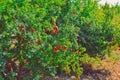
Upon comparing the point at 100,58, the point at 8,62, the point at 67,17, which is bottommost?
the point at 100,58

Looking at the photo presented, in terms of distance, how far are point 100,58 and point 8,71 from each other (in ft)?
5.52

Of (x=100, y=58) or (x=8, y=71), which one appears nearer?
(x=8, y=71)

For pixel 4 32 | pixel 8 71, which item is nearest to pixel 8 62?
pixel 8 71

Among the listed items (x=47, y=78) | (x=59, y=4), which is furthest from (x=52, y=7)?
(x=47, y=78)

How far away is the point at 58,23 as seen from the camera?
5.11 meters

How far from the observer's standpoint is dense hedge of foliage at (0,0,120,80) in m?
4.42

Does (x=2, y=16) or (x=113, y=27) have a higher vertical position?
(x=2, y=16)

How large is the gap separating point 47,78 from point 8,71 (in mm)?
626

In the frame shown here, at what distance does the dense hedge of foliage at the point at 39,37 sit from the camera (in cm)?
442

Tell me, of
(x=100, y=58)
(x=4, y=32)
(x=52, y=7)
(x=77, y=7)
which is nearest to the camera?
(x=4, y=32)

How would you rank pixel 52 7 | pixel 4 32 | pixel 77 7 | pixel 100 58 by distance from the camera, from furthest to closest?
pixel 100 58 < pixel 77 7 < pixel 52 7 < pixel 4 32

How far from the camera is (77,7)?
5.39 meters

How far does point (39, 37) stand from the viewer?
448cm

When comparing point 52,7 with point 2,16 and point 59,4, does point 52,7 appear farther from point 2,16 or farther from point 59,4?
point 2,16
